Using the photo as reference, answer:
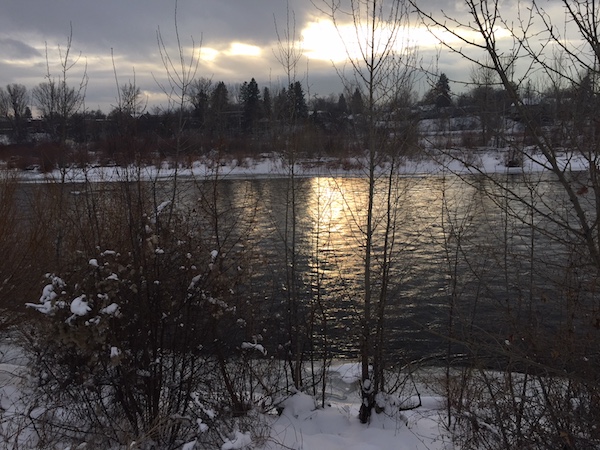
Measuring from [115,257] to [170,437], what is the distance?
206 cm

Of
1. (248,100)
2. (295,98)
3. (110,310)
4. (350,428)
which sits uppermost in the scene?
(248,100)

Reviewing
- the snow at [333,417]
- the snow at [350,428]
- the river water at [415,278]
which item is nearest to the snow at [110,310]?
the snow at [333,417]

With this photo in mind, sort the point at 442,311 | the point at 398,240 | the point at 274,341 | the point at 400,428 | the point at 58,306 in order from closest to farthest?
the point at 58,306 → the point at 400,428 → the point at 274,341 → the point at 442,311 → the point at 398,240

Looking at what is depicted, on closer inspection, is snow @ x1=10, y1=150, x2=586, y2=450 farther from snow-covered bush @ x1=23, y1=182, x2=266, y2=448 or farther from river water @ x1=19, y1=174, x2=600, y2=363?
river water @ x1=19, y1=174, x2=600, y2=363

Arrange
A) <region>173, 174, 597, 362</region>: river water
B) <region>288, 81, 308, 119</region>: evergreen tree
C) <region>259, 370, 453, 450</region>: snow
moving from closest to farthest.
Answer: <region>259, 370, 453, 450</region>: snow < <region>173, 174, 597, 362</region>: river water < <region>288, 81, 308, 119</region>: evergreen tree

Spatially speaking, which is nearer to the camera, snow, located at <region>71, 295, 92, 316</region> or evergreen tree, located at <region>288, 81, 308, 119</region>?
snow, located at <region>71, 295, 92, 316</region>

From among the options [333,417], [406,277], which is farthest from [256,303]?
[406,277]

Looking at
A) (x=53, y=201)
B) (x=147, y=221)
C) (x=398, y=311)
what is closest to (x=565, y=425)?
(x=147, y=221)

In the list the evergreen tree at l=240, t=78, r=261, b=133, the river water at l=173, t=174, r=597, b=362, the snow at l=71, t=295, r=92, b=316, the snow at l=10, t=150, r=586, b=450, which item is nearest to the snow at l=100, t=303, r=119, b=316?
the snow at l=10, t=150, r=586, b=450

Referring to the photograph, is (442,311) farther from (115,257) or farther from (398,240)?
(115,257)

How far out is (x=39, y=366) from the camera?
19.2ft

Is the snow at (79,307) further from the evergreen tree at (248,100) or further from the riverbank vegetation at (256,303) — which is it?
the evergreen tree at (248,100)

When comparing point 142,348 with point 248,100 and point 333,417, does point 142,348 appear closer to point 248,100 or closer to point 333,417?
point 333,417

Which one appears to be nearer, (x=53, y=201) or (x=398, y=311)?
(x=53, y=201)
